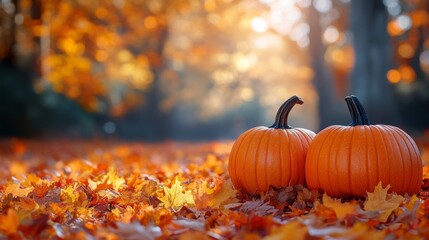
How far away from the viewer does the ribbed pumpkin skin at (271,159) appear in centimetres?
326

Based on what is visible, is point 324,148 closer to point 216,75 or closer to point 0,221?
point 0,221

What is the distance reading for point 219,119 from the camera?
2053 cm

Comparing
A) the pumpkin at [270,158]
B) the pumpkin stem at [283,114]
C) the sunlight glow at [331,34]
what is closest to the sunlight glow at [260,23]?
the sunlight glow at [331,34]

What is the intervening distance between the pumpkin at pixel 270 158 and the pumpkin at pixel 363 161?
164 mm

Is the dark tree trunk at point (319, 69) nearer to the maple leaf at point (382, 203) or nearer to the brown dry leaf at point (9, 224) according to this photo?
the maple leaf at point (382, 203)

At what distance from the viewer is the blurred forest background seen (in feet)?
40.3

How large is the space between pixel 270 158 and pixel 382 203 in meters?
0.85

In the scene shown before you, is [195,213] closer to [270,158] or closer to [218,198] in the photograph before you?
[218,198]

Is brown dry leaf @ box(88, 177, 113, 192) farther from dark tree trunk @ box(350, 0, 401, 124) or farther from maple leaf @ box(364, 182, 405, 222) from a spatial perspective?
dark tree trunk @ box(350, 0, 401, 124)

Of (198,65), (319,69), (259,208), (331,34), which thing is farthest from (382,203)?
(331,34)

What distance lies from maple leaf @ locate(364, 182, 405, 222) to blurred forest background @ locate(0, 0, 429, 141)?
250 inches

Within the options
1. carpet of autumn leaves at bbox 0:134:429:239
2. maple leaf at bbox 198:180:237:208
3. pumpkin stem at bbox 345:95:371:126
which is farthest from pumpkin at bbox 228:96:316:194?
pumpkin stem at bbox 345:95:371:126

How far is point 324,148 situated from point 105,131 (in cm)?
1433

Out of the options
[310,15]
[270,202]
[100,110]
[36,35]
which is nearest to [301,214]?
[270,202]
